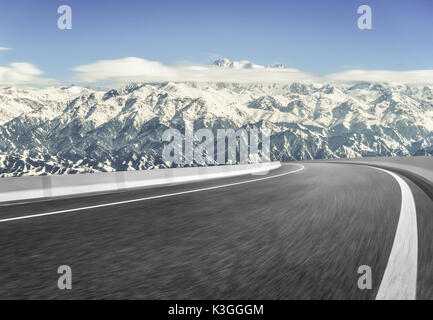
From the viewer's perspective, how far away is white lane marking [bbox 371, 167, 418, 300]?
3.96 metres

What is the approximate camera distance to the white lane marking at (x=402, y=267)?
396 cm

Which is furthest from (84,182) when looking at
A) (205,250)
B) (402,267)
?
(402,267)

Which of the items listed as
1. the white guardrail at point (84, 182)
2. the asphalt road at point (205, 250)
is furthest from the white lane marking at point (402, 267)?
the white guardrail at point (84, 182)

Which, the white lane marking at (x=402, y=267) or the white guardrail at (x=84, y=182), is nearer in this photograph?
the white lane marking at (x=402, y=267)

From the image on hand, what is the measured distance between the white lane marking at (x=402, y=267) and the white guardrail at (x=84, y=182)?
863 centimetres

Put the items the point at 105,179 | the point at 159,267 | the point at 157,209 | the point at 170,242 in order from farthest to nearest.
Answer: the point at 105,179 < the point at 157,209 < the point at 170,242 < the point at 159,267

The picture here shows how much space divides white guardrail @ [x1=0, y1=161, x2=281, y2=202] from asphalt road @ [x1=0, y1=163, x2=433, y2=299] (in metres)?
1.76

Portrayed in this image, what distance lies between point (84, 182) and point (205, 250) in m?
9.70

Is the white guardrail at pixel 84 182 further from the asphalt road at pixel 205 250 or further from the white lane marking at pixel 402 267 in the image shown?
the white lane marking at pixel 402 267

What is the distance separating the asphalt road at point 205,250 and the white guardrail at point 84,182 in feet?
5.78
